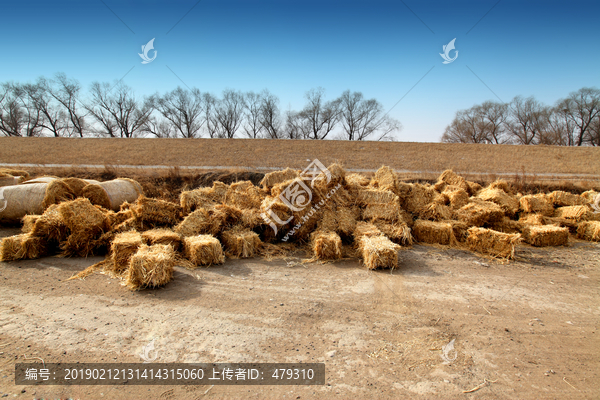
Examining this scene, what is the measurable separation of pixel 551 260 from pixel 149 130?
185 ft

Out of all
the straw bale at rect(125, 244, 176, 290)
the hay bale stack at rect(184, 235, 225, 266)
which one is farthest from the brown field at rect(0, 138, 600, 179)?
the straw bale at rect(125, 244, 176, 290)

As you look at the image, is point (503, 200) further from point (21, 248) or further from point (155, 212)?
point (21, 248)

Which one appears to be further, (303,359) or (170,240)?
(170,240)

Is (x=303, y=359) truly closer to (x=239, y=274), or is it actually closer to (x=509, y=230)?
(x=239, y=274)

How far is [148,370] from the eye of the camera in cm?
341

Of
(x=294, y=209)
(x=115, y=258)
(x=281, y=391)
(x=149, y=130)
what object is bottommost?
(x=281, y=391)

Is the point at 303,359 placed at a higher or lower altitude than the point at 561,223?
lower

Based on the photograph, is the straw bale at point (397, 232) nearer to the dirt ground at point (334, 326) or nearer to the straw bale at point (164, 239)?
the dirt ground at point (334, 326)

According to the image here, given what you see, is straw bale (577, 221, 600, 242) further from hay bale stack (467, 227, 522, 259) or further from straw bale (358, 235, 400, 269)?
straw bale (358, 235, 400, 269)

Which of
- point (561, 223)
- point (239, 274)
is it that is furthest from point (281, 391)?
point (561, 223)

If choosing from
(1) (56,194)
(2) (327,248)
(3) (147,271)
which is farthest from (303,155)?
(3) (147,271)

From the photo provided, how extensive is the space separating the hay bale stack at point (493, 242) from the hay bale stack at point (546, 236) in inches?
51.8

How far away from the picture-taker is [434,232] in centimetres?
842

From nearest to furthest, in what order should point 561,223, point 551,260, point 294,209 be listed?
point 551,260 → point 294,209 → point 561,223
